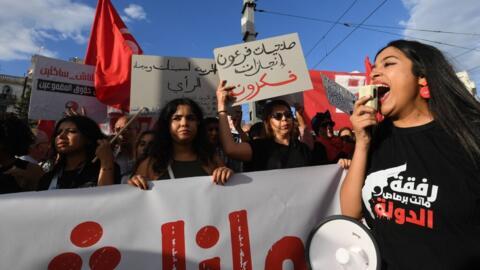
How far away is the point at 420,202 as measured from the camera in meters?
1.20

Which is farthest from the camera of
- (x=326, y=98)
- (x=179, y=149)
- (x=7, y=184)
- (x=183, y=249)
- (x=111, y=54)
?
(x=326, y=98)

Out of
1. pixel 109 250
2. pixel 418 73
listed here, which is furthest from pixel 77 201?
pixel 418 73

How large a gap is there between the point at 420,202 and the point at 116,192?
54.5 inches

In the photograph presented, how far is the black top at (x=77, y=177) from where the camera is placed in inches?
81.8

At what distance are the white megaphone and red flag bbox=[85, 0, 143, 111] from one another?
2808mm

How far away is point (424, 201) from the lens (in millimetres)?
1188

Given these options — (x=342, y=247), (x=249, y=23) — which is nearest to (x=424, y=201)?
(x=342, y=247)

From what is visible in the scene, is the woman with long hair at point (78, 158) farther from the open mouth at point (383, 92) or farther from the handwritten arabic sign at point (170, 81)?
the open mouth at point (383, 92)

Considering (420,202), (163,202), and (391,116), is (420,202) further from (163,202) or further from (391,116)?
(163,202)

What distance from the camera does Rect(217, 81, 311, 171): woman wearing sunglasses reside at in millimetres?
2102

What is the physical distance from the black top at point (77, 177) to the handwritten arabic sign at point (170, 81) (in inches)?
29.8

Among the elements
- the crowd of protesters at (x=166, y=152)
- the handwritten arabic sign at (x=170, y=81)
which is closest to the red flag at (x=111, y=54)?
the handwritten arabic sign at (x=170, y=81)

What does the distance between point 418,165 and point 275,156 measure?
109cm

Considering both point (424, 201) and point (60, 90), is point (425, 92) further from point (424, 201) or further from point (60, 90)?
point (60, 90)
